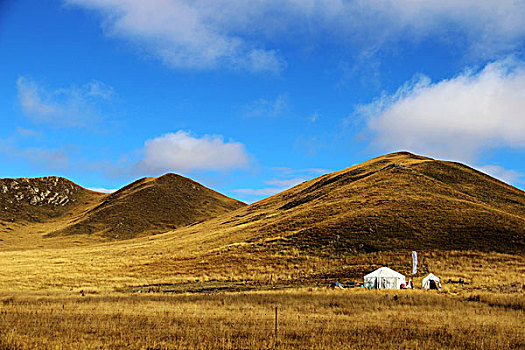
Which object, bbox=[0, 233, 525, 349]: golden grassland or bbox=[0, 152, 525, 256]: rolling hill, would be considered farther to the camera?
bbox=[0, 152, 525, 256]: rolling hill

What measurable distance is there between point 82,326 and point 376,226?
1971 inches

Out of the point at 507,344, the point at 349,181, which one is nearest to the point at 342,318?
the point at 507,344

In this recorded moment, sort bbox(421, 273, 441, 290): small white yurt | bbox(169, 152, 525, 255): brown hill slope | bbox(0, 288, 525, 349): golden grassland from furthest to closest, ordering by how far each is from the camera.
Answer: bbox(169, 152, 525, 255): brown hill slope < bbox(421, 273, 441, 290): small white yurt < bbox(0, 288, 525, 349): golden grassland

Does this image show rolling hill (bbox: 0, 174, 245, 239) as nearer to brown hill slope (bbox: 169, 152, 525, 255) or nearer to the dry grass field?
the dry grass field

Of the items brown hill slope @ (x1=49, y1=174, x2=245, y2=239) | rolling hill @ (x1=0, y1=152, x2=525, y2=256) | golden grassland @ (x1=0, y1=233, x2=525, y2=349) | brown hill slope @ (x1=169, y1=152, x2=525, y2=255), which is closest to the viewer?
golden grassland @ (x1=0, y1=233, x2=525, y2=349)

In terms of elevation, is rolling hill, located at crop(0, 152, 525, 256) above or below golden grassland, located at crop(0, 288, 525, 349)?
above

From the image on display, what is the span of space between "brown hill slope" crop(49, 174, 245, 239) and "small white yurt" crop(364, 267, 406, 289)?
119 meters

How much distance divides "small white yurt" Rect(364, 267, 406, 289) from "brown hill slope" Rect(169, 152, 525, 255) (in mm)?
17116

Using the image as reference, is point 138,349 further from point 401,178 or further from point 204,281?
point 401,178

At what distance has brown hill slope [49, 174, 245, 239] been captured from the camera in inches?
5852

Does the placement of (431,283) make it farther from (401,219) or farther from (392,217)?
(392,217)

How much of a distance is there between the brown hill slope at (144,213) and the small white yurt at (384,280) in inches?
4671

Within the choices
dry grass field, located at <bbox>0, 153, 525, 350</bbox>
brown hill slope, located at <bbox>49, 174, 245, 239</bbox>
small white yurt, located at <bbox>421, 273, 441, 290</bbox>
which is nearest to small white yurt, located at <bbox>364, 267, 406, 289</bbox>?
small white yurt, located at <bbox>421, 273, 441, 290</bbox>

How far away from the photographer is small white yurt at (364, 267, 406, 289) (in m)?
35.3
